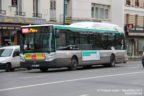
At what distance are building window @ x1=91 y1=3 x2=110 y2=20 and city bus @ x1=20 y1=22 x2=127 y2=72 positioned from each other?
55.3 ft

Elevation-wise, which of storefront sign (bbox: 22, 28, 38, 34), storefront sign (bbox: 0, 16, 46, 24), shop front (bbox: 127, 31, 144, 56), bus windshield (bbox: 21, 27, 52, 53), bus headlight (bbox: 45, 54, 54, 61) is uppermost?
storefront sign (bbox: 0, 16, 46, 24)

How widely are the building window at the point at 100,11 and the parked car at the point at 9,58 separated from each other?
847 inches

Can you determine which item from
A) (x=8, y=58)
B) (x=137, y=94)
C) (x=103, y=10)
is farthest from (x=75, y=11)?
(x=137, y=94)

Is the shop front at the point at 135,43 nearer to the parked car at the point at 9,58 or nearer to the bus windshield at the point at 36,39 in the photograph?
the parked car at the point at 9,58

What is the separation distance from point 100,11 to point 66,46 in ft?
80.2

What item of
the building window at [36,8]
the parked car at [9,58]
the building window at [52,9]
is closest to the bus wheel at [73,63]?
the parked car at [9,58]

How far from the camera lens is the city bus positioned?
22391mm

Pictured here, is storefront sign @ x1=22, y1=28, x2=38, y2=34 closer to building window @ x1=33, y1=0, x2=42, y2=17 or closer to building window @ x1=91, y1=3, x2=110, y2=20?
building window @ x1=33, y1=0, x2=42, y2=17

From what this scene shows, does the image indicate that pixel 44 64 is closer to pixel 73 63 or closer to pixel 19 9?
pixel 73 63

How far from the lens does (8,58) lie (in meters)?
25.0

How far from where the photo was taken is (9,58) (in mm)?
25047

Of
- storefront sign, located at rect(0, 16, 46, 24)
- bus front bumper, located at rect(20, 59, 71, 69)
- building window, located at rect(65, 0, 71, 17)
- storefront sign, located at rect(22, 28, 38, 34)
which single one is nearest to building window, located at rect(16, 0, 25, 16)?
storefront sign, located at rect(0, 16, 46, 24)

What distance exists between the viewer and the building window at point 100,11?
4614 centimetres

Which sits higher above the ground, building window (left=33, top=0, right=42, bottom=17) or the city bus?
building window (left=33, top=0, right=42, bottom=17)
